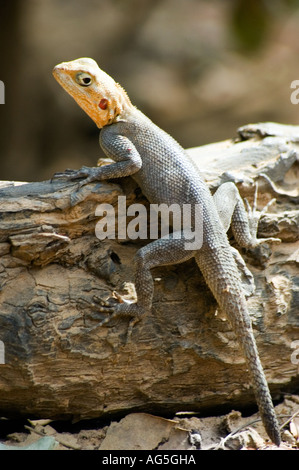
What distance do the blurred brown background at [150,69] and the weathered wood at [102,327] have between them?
5364mm

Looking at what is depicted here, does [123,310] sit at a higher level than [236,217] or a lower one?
lower

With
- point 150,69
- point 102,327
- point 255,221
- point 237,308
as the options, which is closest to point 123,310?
point 102,327

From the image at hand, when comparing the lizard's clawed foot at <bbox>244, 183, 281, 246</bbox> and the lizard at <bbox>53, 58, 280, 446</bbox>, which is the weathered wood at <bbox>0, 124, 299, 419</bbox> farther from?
the lizard at <bbox>53, 58, 280, 446</bbox>

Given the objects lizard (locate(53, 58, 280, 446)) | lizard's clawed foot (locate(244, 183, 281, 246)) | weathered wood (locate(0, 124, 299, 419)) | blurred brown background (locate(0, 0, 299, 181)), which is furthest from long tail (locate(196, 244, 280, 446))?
blurred brown background (locate(0, 0, 299, 181))

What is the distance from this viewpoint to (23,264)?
3727 mm

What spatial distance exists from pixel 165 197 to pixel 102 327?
113cm

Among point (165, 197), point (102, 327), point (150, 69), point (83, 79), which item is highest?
point (150, 69)

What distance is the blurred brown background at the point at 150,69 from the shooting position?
9094 mm

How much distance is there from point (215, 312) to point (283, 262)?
0.85m

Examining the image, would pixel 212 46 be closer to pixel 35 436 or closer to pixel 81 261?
pixel 81 261

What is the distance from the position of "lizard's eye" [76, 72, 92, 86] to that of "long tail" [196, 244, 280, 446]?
175cm

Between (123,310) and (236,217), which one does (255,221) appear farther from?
(123,310)

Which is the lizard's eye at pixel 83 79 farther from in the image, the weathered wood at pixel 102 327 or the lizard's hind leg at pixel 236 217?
the lizard's hind leg at pixel 236 217

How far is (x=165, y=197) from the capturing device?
4.03m
